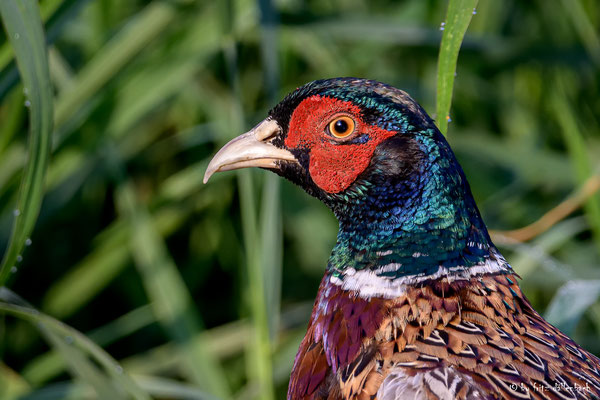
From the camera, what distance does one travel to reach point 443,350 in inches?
43.1

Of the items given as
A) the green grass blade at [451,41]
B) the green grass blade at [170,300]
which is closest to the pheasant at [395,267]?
the green grass blade at [451,41]

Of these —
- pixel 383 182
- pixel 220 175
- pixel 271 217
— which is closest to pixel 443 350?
pixel 383 182

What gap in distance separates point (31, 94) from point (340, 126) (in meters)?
0.51

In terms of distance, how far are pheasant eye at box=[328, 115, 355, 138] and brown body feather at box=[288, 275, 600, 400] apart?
0.90ft

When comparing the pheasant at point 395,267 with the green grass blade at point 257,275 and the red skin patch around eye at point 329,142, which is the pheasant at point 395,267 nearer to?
the red skin patch around eye at point 329,142

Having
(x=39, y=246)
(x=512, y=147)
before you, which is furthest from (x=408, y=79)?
(x=39, y=246)

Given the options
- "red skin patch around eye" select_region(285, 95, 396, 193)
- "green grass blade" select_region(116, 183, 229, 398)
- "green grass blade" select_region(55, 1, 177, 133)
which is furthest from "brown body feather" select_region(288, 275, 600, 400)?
"green grass blade" select_region(55, 1, 177, 133)

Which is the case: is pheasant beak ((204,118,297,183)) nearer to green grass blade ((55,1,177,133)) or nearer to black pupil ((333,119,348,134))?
black pupil ((333,119,348,134))

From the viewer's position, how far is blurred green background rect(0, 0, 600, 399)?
A: 5.57 ft

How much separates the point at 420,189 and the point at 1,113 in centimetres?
159

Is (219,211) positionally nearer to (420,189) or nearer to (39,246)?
(39,246)

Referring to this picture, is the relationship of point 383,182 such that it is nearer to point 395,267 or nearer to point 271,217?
point 395,267

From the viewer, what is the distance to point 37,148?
3.71 feet

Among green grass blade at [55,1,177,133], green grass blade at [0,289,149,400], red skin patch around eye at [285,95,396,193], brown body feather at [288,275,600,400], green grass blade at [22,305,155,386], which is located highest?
green grass blade at [55,1,177,133]
